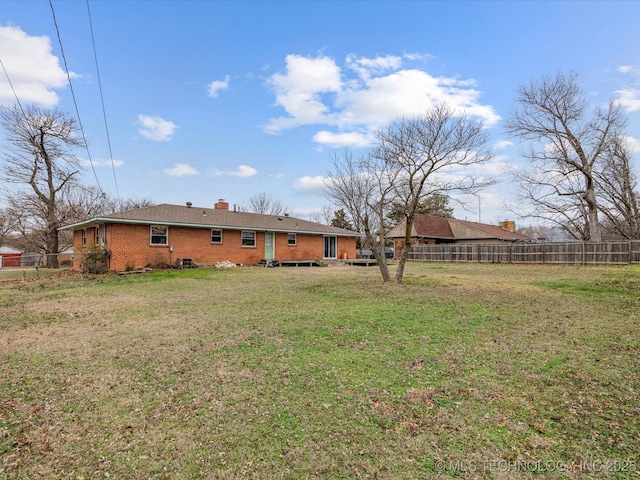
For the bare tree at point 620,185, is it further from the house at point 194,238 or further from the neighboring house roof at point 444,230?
the house at point 194,238

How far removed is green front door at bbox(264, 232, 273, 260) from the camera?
71.2 feet

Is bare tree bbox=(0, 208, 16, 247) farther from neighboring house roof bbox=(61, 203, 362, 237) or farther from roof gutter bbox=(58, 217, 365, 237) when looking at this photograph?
neighboring house roof bbox=(61, 203, 362, 237)

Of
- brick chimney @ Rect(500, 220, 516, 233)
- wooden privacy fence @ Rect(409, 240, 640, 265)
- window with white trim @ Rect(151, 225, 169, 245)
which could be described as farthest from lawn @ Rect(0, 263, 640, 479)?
brick chimney @ Rect(500, 220, 516, 233)

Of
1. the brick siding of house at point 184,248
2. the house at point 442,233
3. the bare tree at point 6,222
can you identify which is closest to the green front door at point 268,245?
the brick siding of house at point 184,248

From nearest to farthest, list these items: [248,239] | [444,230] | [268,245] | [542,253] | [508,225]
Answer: [248,239] → [268,245] → [542,253] → [444,230] → [508,225]

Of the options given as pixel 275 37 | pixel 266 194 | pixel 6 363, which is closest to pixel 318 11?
pixel 275 37

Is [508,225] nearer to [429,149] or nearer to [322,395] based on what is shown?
[429,149]

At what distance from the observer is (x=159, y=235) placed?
1739cm

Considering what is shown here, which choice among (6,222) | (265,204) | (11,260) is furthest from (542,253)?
(6,222)

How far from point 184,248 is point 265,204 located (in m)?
31.7

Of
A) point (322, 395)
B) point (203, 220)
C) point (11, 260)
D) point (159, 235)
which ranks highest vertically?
point (203, 220)

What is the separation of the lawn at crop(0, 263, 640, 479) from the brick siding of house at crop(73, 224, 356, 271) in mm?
9814

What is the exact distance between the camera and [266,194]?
4944cm

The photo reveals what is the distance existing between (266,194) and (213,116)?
3248 cm
